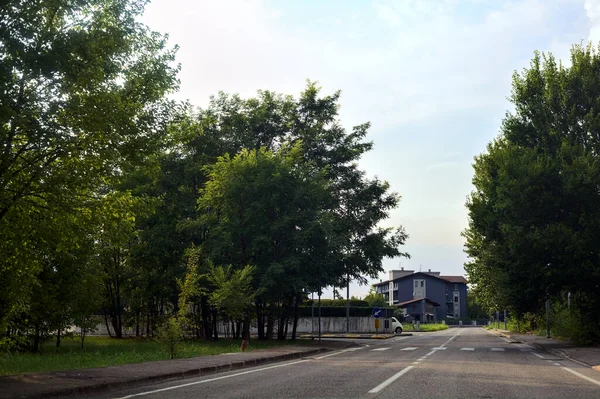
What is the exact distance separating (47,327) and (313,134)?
65.4 feet

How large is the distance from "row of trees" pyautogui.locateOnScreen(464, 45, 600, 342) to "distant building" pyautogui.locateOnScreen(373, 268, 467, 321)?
3635 inches


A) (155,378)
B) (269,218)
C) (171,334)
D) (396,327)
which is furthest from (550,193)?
(396,327)

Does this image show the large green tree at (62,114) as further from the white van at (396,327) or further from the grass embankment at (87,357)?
the white van at (396,327)

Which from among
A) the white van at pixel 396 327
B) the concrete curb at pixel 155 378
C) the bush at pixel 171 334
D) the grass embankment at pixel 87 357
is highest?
the bush at pixel 171 334

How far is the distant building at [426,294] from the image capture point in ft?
420

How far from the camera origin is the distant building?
12812 centimetres

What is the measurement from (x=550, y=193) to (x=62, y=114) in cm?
2138

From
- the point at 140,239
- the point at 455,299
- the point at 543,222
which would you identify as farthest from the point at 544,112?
the point at 455,299

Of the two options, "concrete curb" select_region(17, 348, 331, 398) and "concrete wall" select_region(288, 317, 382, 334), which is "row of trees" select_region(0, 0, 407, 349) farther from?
"concrete wall" select_region(288, 317, 382, 334)

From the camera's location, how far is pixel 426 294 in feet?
446

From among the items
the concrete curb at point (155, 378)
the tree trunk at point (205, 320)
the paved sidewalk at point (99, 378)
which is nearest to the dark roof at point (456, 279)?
the tree trunk at point (205, 320)

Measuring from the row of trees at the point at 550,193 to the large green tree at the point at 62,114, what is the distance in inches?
696

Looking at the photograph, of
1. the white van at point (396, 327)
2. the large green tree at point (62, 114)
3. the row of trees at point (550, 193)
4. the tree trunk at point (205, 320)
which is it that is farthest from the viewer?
the white van at point (396, 327)

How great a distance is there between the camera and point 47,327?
28625 millimetres
